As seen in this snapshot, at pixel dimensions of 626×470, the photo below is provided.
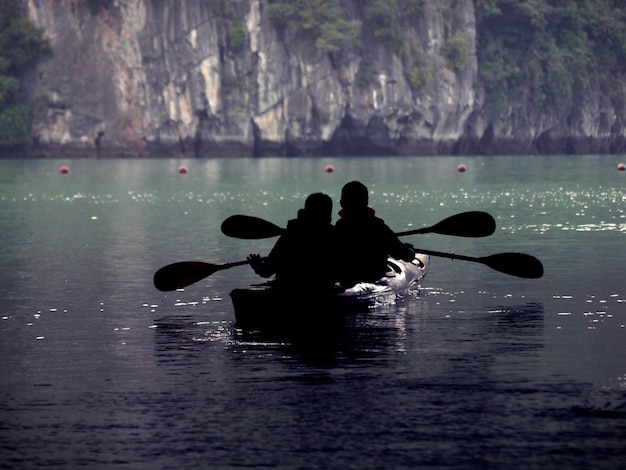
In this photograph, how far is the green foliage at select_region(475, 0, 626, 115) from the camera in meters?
120

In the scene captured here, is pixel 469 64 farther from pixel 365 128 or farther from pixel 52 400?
pixel 52 400

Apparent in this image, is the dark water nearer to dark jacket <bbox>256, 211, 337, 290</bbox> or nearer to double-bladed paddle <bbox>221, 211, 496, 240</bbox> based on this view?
dark jacket <bbox>256, 211, 337, 290</bbox>

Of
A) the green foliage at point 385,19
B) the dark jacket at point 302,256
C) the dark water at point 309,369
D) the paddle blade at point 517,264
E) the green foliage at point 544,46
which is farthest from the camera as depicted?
the green foliage at point 544,46

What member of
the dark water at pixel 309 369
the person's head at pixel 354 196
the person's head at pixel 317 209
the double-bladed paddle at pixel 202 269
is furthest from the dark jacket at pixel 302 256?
the double-bladed paddle at pixel 202 269

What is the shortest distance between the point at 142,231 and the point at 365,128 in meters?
82.1

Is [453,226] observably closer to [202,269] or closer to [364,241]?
[364,241]

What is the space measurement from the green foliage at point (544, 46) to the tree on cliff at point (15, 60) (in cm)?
3569

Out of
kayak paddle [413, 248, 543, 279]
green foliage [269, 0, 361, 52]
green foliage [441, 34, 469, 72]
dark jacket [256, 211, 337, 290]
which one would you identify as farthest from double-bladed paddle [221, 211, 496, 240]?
green foliage [441, 34, 469, 72]

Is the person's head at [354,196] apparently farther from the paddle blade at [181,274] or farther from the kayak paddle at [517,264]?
the paddle blade at [181,274]

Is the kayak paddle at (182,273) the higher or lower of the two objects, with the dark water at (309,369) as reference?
higher

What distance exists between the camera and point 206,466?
10078 mm

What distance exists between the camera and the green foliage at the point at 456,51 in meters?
115

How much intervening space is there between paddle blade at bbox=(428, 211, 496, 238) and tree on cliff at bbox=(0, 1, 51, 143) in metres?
85.8

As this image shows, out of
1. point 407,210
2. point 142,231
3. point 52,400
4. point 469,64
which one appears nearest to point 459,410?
point 52,400
